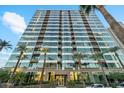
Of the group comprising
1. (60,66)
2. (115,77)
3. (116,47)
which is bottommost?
(115,77)

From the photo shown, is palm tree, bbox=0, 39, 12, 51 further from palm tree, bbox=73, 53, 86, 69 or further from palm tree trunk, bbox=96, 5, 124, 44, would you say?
palm tree trunk, bbox=96, 5, 124, 44

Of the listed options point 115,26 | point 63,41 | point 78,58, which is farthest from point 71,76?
point 115,26

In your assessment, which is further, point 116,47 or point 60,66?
point 116,47

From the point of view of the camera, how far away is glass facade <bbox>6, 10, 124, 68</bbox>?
99.5 feet

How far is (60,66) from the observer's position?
2942 centimetres

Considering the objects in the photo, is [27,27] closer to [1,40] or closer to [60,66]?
[1,40]

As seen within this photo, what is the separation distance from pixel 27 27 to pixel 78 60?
12873 mm

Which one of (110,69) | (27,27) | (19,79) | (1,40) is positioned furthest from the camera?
(27,27)

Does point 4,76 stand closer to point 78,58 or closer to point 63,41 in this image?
point 78,58

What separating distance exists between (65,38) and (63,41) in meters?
1.02

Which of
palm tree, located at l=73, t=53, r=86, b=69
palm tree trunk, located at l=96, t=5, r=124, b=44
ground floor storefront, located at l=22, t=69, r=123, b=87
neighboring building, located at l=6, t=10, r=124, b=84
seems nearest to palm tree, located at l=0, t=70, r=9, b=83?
neighboring building, located at l=6, t=10, r=124, b=84

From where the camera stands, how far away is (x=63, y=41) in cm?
3425
